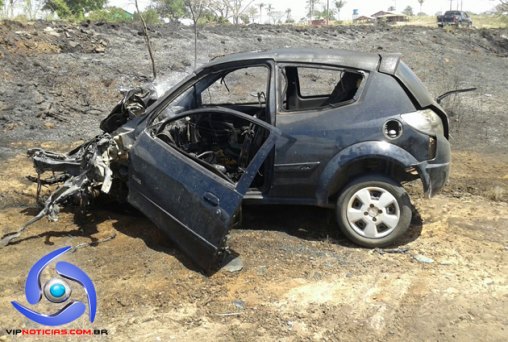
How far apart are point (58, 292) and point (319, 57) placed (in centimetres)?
316

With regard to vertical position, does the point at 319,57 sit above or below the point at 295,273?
above

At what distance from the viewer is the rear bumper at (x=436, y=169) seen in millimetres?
4618

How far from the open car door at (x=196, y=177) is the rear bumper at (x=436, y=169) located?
1.51 meters

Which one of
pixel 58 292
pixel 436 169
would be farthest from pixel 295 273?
pixel 58 292

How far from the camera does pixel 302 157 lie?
4652mm

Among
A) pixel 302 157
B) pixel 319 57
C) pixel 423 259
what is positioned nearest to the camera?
Answer: pixel 423 259

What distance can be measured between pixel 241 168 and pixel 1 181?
3.79 meters

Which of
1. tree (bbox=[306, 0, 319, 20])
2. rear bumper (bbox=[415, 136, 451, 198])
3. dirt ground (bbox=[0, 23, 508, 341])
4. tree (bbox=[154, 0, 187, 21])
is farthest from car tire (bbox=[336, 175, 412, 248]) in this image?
tree (bbox=[306, 0, 319, 20])

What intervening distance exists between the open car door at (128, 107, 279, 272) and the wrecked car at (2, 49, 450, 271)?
1 centimetres

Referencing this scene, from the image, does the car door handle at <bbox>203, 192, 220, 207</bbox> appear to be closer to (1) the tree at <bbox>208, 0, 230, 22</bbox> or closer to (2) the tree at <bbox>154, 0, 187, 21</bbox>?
(1) the tree at <bbox>208, 0, 230, 22</bbox>

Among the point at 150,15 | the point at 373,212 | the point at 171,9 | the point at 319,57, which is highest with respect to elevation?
the point at 171,9

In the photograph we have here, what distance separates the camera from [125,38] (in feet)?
52.1

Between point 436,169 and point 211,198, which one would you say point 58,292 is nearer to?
point 211,198

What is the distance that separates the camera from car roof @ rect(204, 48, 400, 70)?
4828mm
